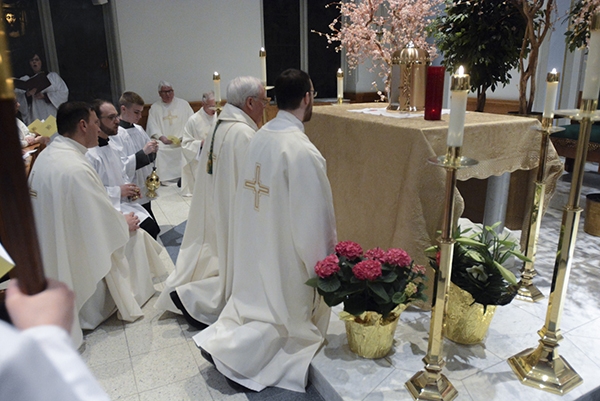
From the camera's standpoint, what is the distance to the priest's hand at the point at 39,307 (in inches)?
28.3

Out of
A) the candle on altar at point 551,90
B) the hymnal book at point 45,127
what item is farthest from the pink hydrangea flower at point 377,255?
the hymnal book at point 45,127

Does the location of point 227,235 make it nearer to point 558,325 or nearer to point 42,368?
point 558,325

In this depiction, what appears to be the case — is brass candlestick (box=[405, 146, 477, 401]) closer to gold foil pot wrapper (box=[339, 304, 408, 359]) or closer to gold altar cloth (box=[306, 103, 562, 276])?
gold foil pot wrapper (box=[339, 304, 408, 359])

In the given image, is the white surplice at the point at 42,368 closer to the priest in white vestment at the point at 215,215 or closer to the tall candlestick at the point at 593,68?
the tall candlestick at the point at 593,68

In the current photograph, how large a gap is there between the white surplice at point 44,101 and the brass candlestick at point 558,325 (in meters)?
7.34

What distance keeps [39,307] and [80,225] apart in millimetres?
2350

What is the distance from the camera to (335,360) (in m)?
2.42

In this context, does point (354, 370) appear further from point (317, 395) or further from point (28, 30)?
point (28, 30)

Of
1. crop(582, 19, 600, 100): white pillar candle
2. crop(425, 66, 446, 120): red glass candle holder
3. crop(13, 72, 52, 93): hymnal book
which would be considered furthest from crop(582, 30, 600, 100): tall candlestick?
crop(13, 72, 52, 93): hymnal book

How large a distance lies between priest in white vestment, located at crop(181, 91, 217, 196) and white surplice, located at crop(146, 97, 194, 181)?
0.90m

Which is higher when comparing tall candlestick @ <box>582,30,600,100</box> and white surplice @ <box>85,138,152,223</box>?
tall candlestick @ <box>582,30,600,100</box>

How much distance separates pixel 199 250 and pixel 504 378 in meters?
2.00

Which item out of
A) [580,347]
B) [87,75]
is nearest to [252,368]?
[580,347]

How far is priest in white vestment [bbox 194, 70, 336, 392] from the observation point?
7.66 feet
